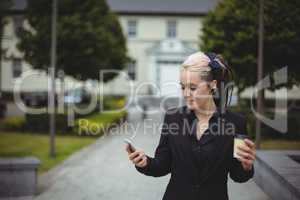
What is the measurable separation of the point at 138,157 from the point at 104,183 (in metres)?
5.99

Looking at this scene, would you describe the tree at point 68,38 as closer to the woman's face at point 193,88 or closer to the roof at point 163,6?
the woman's face at point 193,88

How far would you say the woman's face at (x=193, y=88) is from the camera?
9.50 feet

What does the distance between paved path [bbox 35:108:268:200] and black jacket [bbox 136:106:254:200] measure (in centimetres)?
457

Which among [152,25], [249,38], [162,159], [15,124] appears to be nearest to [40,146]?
[15,124]

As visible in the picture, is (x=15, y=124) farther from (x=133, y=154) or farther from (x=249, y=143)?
(x=249, y=143)

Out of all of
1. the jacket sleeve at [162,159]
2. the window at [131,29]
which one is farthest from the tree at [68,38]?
the window at [131,29]

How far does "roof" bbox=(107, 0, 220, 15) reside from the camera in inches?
1678

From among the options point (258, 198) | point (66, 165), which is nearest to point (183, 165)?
point (258, 198)

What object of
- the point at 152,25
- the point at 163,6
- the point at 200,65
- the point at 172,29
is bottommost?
the point at 200,65

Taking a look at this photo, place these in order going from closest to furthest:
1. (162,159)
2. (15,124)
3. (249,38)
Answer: (162,159) → (249,38) → (15,124)

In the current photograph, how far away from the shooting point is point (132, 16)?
43.4 meters

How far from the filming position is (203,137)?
2.96m

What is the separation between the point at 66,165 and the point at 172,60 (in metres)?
30.2

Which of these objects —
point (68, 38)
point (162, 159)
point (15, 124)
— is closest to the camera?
point (162, 159)
